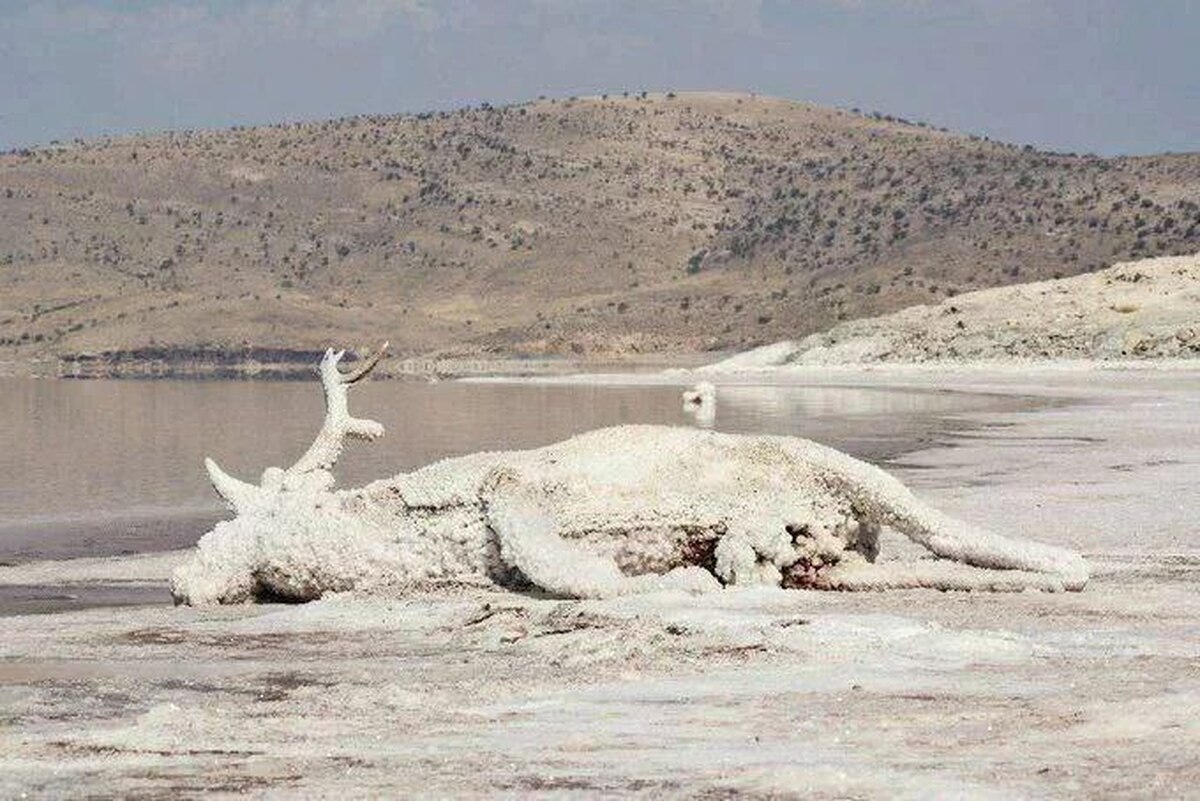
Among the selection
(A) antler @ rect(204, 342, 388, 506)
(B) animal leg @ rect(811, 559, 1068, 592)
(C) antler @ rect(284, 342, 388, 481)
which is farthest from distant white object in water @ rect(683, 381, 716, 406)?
(B) animal leg @ rect(811, 559, 1068, 592)

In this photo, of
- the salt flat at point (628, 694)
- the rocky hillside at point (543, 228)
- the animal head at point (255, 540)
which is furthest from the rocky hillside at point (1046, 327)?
the salt flat at point (628, 694)

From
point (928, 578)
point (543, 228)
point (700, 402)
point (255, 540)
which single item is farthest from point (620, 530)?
point (543, 228)

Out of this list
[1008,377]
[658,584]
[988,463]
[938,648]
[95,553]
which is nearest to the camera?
[938,648]

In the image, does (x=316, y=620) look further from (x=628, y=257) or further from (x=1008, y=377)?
(x=628, y=257)

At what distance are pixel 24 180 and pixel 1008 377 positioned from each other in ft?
290

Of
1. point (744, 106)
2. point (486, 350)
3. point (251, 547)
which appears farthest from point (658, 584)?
point (744, 106)

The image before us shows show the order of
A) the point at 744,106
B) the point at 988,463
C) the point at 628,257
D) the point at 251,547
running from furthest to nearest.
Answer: the point at 744,106, the point at 628,257, the point at 988,463, the point at 251,547

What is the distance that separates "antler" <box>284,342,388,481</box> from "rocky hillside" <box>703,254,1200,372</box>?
1444 inches

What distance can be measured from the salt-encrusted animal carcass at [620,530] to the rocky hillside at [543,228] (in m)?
66.3

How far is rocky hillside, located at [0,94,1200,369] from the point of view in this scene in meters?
90.5

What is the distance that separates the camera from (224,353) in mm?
89250

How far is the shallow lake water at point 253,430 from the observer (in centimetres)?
1773

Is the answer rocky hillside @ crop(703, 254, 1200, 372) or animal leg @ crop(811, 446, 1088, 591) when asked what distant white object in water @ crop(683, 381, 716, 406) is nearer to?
rocky hillside @ crop(703, 254, 1200, 372)

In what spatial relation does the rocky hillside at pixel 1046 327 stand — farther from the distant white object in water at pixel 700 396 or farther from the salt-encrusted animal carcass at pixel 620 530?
the salt-encrusted animal carcass at pixel 620 530
